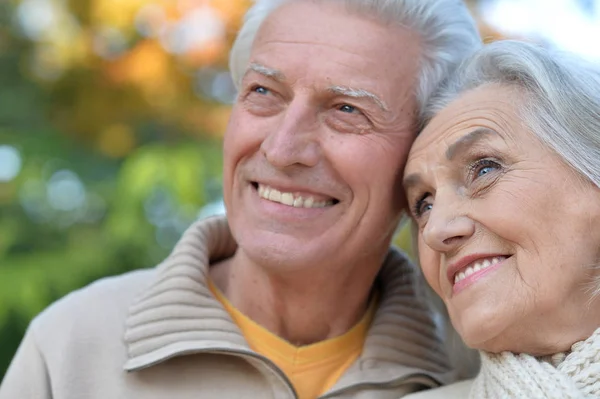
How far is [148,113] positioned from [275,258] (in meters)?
2.42

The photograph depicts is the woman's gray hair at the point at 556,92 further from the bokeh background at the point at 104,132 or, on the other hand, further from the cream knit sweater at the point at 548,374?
the bokeh background at the point at 104,132

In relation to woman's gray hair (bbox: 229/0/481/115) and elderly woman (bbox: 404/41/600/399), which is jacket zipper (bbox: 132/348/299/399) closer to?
elderly woman (bbox: 404/41/600/399)

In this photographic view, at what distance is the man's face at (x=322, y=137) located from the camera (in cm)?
265

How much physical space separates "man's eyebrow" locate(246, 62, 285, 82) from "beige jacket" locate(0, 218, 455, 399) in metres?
0.59

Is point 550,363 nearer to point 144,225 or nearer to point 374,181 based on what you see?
point 374,181

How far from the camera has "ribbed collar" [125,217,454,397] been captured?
261 cm

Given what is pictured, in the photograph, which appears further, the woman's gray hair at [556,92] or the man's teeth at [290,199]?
the man's teeth at [290,199]

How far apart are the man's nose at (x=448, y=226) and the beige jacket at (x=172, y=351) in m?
0.57

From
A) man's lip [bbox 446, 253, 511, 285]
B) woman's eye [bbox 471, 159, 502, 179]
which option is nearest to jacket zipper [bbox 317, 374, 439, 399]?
man's lip [bbox 446, 253, 511, 285]

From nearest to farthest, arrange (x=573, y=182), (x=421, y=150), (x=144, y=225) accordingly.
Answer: (x=573, y=182) → (x=421, y=150) → (x=144, y=225)

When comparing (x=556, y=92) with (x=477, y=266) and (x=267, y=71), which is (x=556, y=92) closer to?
(x=477, y=266)

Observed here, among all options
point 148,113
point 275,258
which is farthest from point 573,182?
point 148,113

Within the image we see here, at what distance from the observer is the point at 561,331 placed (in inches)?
86.6

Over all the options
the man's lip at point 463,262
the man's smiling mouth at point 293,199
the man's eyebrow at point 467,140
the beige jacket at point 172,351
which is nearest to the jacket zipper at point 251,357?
the beige jacket at point 172,351
